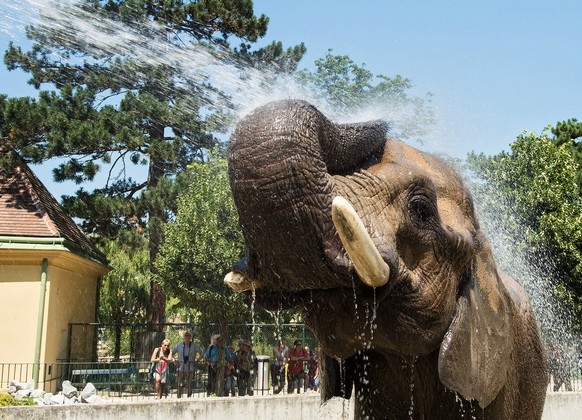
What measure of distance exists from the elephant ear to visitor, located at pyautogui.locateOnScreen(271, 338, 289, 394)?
11281 millimetres

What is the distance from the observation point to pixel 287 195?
276 centimetres

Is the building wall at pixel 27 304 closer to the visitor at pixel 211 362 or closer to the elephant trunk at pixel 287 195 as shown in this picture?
the visitor at pixel 211 362

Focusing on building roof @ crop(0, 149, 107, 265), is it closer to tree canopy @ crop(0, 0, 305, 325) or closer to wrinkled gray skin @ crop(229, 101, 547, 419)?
tree canopy @ crop(0, 0, 305, 325)

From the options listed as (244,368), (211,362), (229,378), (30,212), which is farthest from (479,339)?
(30,212)

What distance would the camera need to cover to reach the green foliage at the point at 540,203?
691 inches

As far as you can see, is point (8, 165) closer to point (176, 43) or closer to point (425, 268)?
point (176, 43)

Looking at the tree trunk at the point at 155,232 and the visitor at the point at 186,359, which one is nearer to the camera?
the visitor at the point at 186,359

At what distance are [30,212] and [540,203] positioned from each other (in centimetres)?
1269

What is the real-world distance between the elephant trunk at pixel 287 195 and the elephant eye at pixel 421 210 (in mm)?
538

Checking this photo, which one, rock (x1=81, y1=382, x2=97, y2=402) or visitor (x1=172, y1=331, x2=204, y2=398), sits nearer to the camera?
rock (x1=81, y1=382, x2=97, y2=402)

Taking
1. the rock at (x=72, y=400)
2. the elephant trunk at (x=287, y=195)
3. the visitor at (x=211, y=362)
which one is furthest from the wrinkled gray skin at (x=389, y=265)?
the visitor at (x=211, y=362)

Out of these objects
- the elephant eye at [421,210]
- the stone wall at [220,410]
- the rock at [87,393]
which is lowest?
the stone wall at [220,410]

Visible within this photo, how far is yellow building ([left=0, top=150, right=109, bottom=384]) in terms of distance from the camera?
56.4ft

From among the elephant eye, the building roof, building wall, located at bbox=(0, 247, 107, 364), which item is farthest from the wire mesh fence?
the elephant eye
